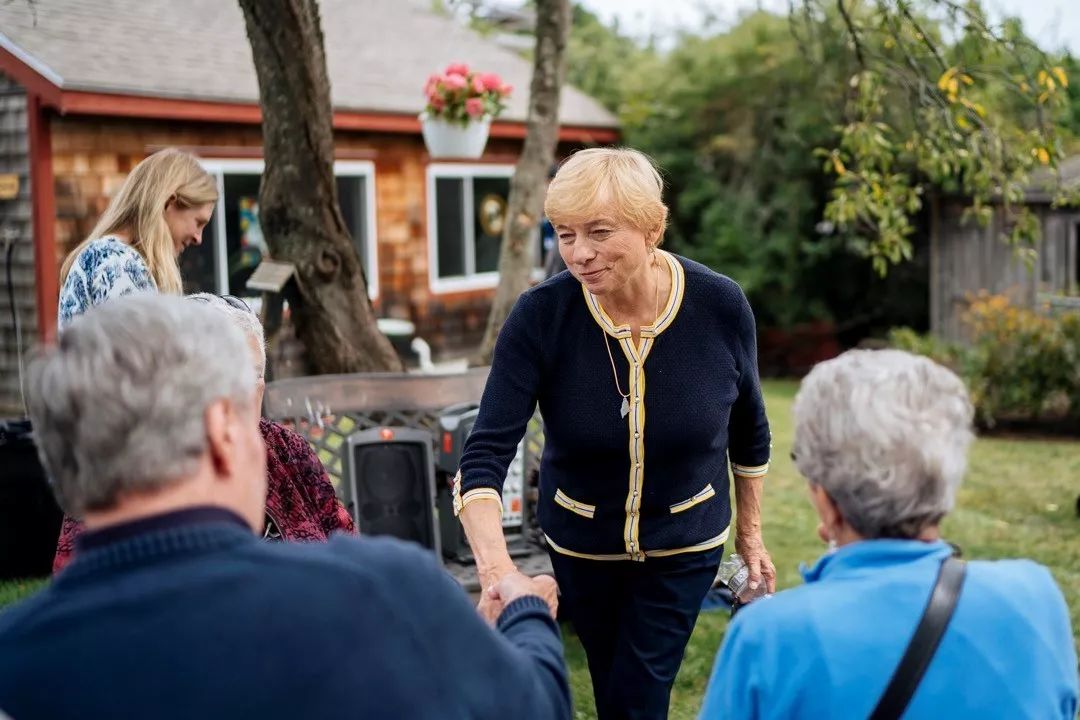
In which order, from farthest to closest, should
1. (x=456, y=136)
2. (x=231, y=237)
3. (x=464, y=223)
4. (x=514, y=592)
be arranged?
1. (x=464, y=223)
2. (x=231, y=237)
3. (x=456, y=136)
4. (x=514, y=592)

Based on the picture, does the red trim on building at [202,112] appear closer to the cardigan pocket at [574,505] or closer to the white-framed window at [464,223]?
the white-framed window at [464,223]

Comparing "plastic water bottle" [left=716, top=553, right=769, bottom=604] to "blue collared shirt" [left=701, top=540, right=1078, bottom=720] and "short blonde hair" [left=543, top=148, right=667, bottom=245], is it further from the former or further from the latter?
"blue collared shirt" [left=701, top=540, right=1078, bottom=720]

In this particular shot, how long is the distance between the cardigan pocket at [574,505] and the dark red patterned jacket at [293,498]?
0.53m

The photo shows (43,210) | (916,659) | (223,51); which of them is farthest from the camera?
(223,51)

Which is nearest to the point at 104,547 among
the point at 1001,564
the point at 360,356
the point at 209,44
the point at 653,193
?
the point at 1001,564

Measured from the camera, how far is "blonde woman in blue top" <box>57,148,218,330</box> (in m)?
3.32

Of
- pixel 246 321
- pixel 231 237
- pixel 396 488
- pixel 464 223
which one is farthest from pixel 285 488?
pixel 464 223

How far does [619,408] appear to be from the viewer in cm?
→ 279

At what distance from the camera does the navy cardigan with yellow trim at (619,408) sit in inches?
110

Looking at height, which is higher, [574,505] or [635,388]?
[635,388]

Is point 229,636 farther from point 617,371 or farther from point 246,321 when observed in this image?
point 617,371

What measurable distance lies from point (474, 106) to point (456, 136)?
0.84ft

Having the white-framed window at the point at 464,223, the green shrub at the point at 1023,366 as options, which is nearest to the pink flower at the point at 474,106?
the green shrub at the point at 1023,366

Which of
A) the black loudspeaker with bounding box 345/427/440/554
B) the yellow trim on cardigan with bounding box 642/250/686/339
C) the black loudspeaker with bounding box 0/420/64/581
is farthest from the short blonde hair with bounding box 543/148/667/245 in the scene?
the black loudspeaker with bounding box 0/420/64/581
